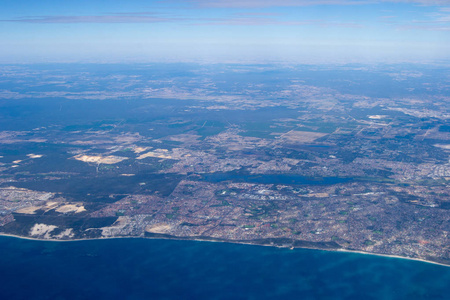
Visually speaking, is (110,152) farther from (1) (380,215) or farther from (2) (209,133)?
(1) (380,215)

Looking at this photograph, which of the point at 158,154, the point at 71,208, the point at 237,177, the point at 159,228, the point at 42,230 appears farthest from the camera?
the point at 158,154

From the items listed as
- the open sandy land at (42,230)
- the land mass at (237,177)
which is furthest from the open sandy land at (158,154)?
the open sandy land at (42,230)

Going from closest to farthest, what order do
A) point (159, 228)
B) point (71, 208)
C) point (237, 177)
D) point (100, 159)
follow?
point (159, 228)
point (71, 208)
point (237, 177)
point (100, 159)

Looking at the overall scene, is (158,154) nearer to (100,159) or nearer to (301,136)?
(100,159)

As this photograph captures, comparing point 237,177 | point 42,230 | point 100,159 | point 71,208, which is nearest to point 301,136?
point 237,177

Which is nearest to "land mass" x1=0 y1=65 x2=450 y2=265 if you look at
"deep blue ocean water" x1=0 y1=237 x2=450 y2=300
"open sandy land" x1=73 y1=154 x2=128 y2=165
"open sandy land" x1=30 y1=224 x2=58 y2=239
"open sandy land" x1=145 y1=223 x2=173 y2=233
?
"open sandy land" x1=30 y1=224 x2=58 y2=239

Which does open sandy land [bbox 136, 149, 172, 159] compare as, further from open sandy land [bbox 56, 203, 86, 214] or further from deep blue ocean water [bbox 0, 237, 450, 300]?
deep blue ocean water [bbox 0, 237, 450, 300]
